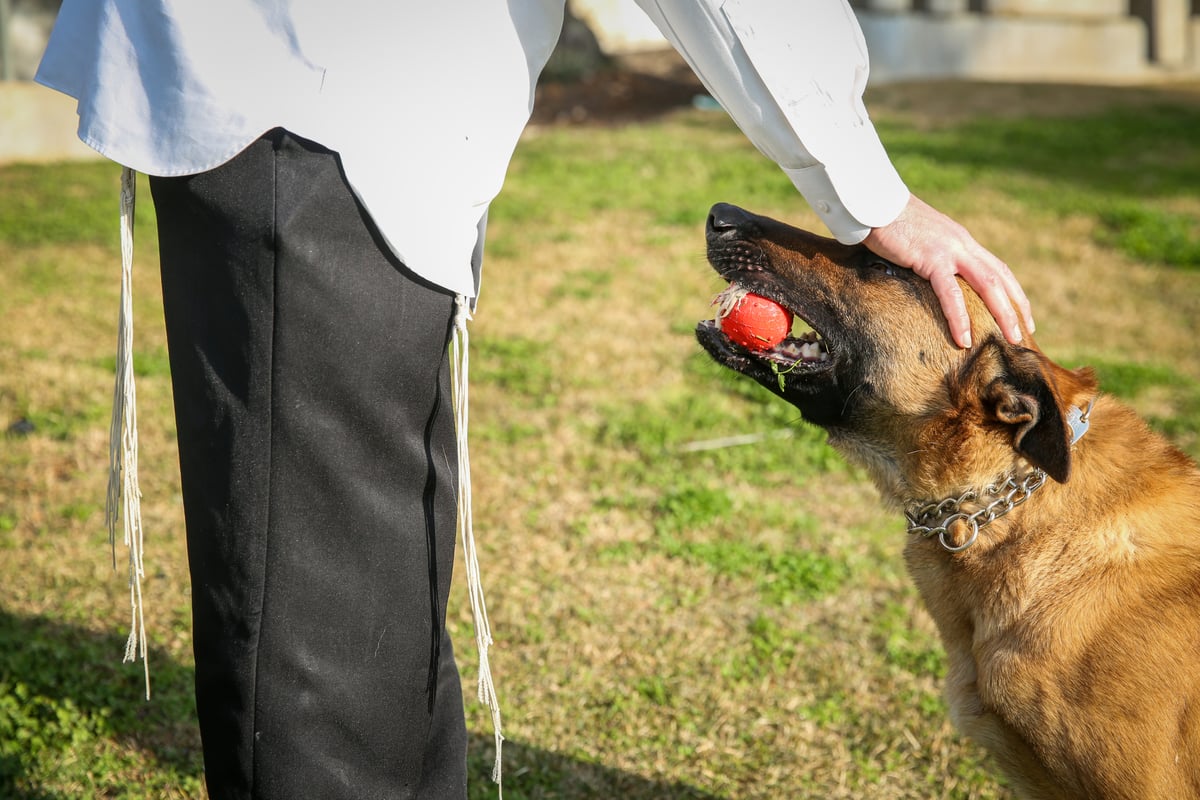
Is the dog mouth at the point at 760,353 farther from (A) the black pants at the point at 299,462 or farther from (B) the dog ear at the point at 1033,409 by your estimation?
(A) the black pants at the point at 299,462

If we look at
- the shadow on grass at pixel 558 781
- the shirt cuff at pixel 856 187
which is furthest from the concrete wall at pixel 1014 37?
the shirt cuff at pixel 856 187

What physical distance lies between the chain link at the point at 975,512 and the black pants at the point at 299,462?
1490 millimetres

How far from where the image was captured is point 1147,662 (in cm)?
240

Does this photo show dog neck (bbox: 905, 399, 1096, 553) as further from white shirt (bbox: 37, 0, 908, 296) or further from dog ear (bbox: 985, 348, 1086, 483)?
white shirt (bbox: 37, 0, 908, 296)

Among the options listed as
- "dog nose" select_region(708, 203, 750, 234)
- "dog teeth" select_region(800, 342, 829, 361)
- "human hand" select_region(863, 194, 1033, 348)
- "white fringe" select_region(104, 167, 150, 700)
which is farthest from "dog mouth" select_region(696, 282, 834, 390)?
"white fringe" select_region(104, 167, 150, 700)

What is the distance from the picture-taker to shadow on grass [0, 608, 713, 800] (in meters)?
3.06

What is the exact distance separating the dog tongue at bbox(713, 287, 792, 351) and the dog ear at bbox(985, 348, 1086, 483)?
57cm

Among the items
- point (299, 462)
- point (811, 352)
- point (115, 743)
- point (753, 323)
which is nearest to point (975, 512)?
point (811, 352)

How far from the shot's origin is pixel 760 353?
2.85 metres

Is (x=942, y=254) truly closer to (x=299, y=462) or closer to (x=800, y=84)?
(x=800, y=84)

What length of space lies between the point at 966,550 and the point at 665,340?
4.10 m

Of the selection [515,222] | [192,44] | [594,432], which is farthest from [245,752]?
[515,222]

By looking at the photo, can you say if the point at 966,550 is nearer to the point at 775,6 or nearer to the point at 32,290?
the point at 775,6

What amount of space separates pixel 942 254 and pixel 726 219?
93 cm
